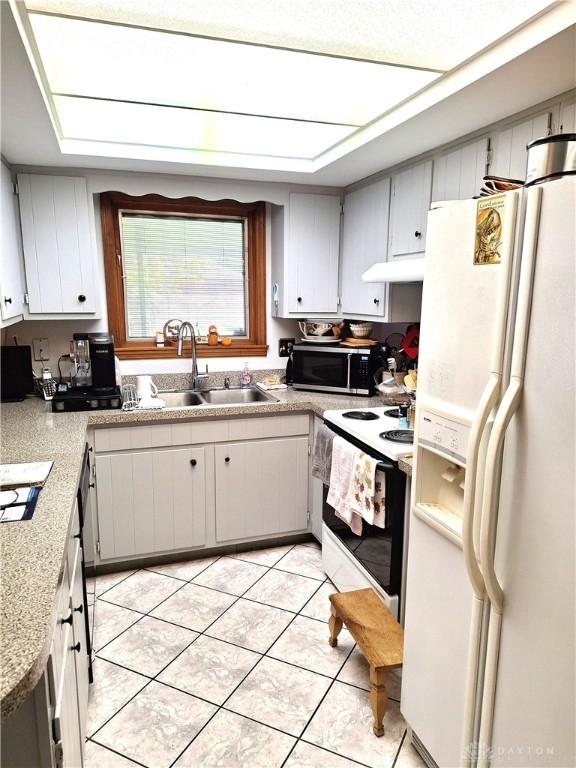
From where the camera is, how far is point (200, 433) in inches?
109

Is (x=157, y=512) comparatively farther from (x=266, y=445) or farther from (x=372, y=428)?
(x=372, y=428)

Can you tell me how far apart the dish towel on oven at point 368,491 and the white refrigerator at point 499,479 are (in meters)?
0.43

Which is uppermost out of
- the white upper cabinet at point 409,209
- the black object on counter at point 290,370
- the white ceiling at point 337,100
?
the white ceiling at point 337,100

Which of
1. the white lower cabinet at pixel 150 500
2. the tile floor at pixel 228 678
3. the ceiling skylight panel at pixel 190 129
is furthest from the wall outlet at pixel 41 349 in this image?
the tile floor at pixel 228 678

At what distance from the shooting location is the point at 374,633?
6.19ft

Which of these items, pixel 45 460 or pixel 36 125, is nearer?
pixel 45 460

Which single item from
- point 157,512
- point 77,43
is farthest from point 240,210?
point 157,512

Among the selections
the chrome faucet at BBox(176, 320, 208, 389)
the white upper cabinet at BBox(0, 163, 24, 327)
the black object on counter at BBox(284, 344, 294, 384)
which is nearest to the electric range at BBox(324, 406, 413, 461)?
the black object on counter at BBox(284, 344, 294, 384)

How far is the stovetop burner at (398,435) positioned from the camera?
2.07 metres

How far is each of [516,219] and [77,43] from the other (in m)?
1.49

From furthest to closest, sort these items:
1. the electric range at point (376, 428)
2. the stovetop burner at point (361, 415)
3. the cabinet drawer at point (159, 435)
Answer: the cabinet drawer at point (159, 435), the stovetop burner at point (361, 415), the electric range at point (376, 428)

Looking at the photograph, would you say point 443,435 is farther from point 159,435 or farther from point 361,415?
point 159,435

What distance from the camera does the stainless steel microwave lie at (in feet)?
9.92

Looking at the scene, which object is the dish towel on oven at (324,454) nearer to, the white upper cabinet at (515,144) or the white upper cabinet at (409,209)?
the white upper cabinet at (409,209)
